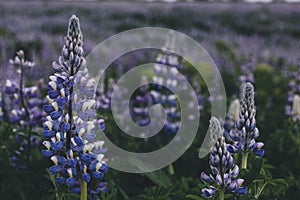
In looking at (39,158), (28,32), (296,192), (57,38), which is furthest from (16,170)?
(28,32)

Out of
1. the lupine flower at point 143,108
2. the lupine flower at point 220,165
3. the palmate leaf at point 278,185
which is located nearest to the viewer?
the lupine flower at point 220,165

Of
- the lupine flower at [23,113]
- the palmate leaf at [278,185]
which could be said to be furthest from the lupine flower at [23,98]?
the palmate leaf at [278,185]

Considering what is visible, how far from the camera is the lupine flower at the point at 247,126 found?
209cm

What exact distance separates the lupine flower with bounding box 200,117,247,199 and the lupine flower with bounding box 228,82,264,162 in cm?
18

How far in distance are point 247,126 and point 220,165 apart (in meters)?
0.24

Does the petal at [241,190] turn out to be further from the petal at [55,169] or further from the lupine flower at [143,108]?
the lupine flower at [143,108]

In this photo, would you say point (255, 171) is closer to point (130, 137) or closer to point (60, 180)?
point (60, 180)

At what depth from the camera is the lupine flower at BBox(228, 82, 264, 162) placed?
2088 mm

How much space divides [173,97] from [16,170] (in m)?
1.34

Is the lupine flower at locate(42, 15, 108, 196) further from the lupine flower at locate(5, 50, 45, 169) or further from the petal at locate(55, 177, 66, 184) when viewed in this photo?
the lupine flower at locate(5, 50, 45, 169)

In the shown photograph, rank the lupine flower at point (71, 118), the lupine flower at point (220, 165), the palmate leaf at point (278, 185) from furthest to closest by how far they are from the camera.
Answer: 1. the palmate leaf at point (278, 185)
2. the lupine flower at point (71, 118)
3. the lupine flower at point (220, 165)

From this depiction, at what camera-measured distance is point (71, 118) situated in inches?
83.0

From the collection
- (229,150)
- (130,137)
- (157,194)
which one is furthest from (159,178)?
(229,150)

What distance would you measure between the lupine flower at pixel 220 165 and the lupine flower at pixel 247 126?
0.18m
